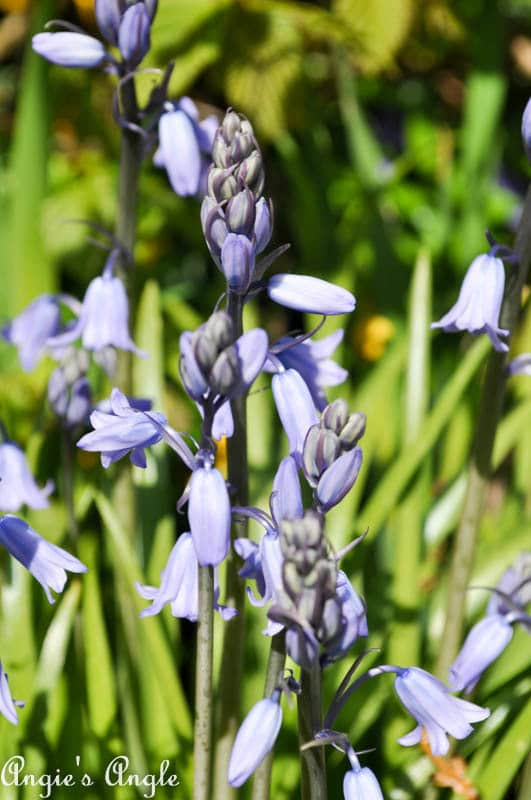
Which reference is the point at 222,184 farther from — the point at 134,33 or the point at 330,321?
the point at 330,321

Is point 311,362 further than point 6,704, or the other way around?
point 311,362

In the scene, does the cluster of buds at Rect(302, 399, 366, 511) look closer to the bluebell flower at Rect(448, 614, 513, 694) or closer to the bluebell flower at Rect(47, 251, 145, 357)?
the bluebell flower at Rect(448, 614, 513, 694)

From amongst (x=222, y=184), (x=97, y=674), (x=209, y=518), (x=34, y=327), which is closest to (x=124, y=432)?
(x=209, y=518)

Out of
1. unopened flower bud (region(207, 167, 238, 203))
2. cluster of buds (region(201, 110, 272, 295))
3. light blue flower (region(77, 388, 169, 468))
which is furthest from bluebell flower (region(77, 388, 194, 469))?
unopened flower bud (region(207, 167, 238, 203))

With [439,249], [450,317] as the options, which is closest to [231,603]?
[450,317]

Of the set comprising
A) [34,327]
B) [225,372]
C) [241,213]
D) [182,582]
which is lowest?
[34,327]

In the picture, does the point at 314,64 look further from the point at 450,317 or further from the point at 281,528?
the point at 281,528
